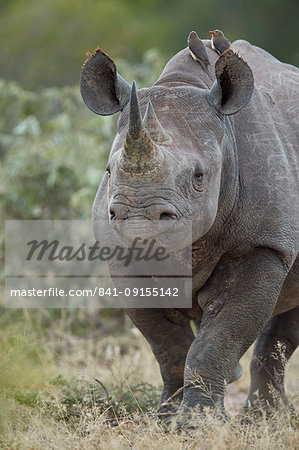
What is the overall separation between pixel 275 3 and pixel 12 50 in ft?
24.0

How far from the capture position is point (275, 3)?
87.9 ft

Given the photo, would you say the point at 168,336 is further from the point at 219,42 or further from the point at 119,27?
the point at 119,27

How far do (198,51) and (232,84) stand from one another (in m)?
0.54

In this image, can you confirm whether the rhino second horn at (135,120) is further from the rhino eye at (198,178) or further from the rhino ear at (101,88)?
the rhino ear at (101,88)

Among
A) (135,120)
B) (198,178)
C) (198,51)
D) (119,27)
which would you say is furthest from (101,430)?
(119,27)

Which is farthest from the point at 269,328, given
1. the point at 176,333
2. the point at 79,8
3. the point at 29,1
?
the point at 29,1

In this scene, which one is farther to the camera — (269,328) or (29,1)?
(29,1)

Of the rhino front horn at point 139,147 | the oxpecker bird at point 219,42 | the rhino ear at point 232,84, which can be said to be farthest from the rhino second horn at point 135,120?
the oxpecker bird at point 219,42

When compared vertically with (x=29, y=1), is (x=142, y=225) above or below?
above

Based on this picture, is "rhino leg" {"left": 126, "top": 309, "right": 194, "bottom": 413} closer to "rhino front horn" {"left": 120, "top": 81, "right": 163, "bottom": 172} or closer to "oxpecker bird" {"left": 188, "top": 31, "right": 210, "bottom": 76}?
"rhino front horn" {"left": 120, "top": 81, "right": 163, "bottom": 172}

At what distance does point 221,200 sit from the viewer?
5855 mm

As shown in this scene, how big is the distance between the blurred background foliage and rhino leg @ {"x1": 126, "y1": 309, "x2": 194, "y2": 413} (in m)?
16.5

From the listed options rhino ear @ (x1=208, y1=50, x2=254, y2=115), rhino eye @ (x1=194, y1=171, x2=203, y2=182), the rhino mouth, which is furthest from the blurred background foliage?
the rhino mouth

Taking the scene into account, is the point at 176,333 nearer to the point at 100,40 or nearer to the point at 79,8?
the point at 100,40
